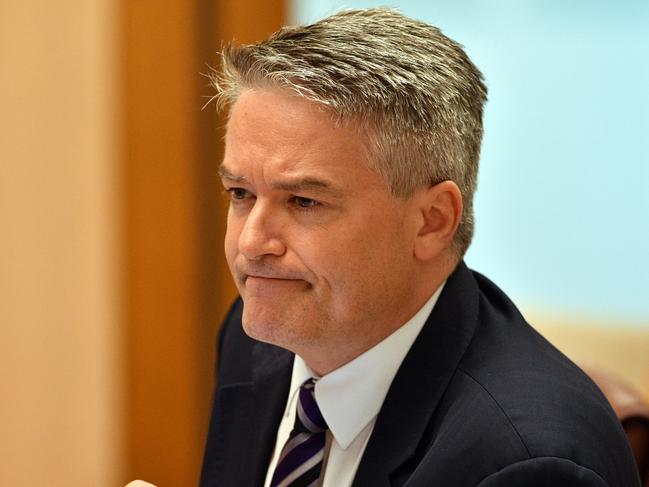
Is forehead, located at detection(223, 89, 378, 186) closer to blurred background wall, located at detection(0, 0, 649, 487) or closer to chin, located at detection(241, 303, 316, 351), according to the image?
chin, located at detection(241, 303, 316, 351)

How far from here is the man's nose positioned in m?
1.68

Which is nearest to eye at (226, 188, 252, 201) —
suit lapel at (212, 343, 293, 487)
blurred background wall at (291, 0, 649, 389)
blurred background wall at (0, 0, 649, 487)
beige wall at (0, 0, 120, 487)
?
suit lapel at (212, 343, 293, 487)

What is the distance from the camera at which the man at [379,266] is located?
1.62 m

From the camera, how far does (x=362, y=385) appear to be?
5.82 ft

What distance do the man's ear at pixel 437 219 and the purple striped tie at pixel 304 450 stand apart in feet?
1.10

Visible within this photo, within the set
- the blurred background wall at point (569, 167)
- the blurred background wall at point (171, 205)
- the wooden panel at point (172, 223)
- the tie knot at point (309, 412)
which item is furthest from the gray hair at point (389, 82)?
the wooden panel at point (172, 223)

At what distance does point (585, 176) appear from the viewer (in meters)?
3.12

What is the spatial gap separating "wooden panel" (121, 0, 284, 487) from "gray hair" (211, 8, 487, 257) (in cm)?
173

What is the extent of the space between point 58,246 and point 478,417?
2.60m

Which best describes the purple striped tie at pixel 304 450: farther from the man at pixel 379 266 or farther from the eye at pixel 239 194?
the eye at pixel 239 194

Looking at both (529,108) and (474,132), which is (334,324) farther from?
(529,108)

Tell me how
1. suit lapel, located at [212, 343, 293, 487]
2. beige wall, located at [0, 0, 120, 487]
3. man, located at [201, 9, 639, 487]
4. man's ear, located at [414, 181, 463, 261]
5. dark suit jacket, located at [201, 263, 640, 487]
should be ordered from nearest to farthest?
dark suit jacket, located at [201, 263, 640, 487], man, located at [201, 9, 639, 487], man's ear, located at [414, 181, 463, 261], suit lapel, located at [212, 343, 293, 487], beige wall, located at [0, 0, 120, 487]

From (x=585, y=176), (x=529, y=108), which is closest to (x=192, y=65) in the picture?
(x=529, y=108)

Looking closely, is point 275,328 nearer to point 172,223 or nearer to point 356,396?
point 356,396
